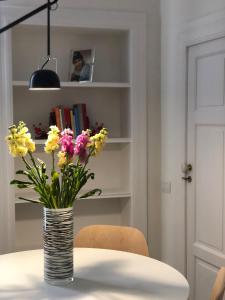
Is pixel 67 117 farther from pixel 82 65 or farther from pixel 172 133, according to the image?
pixel 172 133

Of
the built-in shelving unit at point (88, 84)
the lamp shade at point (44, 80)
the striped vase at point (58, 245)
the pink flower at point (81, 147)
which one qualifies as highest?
the built-in shelving unit at point (88, 84)

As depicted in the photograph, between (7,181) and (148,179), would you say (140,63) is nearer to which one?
(148,179)

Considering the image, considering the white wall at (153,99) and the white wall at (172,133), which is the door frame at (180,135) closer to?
the white wall at (172,133)

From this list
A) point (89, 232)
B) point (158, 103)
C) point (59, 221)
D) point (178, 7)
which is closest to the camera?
point (59, 221)

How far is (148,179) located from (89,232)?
107 centimetres

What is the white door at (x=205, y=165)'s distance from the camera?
126 inches

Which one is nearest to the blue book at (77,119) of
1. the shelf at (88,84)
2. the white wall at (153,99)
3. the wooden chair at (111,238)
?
the shelf at (88,84)

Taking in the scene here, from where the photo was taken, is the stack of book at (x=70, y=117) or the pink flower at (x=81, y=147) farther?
the stack of book at (x=70, y=117)

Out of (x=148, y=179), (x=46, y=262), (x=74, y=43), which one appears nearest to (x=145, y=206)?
(x=148, y=179)

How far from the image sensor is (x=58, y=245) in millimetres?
2119

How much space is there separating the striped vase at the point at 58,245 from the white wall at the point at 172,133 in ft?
5.32

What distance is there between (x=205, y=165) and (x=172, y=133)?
426 mm

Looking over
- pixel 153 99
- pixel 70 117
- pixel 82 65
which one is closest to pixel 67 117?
pixel 70 117

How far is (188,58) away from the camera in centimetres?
349
